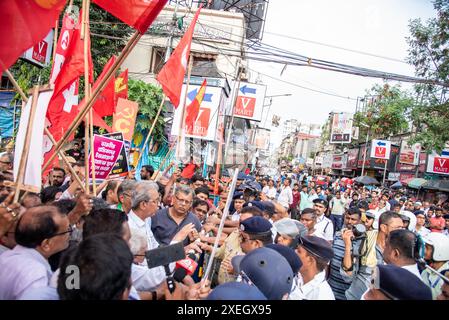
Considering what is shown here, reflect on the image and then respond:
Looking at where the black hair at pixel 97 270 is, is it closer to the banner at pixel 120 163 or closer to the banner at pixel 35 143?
the banner at pixel 35 143

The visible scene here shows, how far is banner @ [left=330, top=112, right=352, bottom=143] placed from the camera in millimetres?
39612

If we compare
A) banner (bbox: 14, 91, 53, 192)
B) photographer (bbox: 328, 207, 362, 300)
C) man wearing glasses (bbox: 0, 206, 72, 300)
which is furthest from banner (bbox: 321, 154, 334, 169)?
man wearing glasses (bbox: 0, 206, 72, 300)

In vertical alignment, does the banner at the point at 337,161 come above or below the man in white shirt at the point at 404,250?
above

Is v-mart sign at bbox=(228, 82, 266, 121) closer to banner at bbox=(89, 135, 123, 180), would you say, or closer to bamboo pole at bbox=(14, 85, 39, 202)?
banner at bbox=(89, 135, 123, 180)

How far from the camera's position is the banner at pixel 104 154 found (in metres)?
4.54

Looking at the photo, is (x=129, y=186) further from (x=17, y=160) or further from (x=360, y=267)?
(x=360, y=267)

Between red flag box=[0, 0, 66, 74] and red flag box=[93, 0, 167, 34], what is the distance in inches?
27.1

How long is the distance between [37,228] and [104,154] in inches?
97.0

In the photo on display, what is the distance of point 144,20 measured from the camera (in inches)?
126

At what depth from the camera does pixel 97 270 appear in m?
1.51

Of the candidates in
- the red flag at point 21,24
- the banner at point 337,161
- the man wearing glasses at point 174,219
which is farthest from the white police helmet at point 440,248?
the banner at point 337,161

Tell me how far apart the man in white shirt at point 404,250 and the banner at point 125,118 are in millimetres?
4718

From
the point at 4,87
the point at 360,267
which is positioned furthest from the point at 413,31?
the point at 4,87

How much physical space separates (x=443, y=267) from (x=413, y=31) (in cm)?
1267
